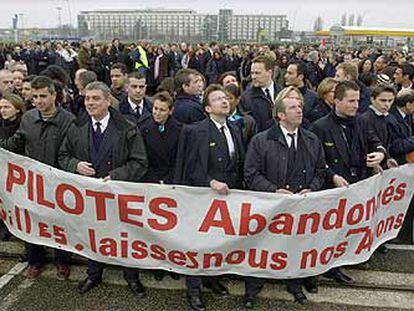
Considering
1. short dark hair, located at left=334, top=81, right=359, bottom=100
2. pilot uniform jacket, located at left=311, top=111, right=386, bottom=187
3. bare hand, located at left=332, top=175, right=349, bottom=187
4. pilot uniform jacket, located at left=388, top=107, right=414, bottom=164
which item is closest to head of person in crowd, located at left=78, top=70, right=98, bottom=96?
pilot uniform jacket, located at left=311, top=111, right=386, bottom=187

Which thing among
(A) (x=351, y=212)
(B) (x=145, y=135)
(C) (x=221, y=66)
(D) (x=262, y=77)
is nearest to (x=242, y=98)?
(D) (x=262, y=77)

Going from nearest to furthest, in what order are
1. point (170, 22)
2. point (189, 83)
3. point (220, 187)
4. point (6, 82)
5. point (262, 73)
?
1. point (220, 187)
2. point (189, 83)
3. point (262, 73)
4. point (6, 82)
5. point (170, 22)

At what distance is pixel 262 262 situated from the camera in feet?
14.8

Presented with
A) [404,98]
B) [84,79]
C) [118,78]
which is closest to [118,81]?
[118,78]

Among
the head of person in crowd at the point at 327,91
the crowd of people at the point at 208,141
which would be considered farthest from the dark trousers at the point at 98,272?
the head of person in crowd at the point at 327,91

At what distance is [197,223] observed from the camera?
4453 mm

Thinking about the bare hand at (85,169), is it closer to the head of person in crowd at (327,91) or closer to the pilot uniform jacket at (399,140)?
the head of person in crowd at (327,91)

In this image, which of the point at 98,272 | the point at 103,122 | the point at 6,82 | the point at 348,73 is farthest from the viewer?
the point at 348,73

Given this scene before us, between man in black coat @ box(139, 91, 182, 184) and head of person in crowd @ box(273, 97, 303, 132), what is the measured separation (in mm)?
1034

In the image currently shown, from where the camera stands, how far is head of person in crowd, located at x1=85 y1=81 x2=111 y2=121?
4488mm

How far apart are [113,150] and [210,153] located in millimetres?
873

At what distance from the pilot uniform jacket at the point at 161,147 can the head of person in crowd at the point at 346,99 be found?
5.04ft

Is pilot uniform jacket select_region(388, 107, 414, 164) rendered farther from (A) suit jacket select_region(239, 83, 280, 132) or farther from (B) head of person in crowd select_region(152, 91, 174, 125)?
(B) head of person in crowd select_region(152, 91, 174, 125)

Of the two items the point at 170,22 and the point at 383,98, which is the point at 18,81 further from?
the point at 170,22
